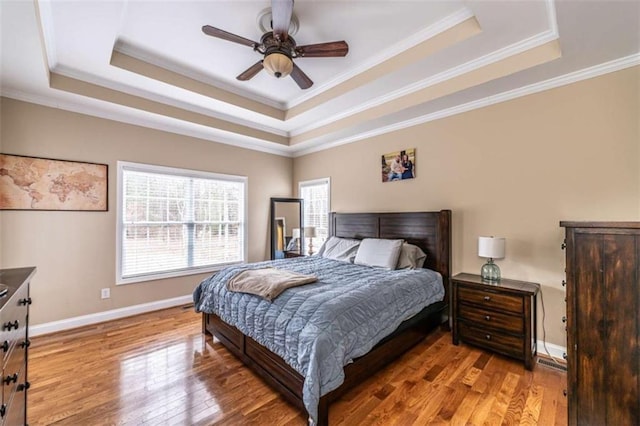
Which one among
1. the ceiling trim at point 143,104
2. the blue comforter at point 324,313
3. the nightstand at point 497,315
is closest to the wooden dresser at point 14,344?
the blue comforter at point 324,313

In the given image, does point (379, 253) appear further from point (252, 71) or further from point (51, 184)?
point (51, 184)

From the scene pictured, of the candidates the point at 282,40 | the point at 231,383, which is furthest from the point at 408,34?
the point at 231,383

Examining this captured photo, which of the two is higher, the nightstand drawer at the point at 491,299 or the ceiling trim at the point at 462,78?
the ceiling trim at the point at 462,78

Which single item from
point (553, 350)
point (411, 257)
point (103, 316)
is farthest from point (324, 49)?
point (103, 316)

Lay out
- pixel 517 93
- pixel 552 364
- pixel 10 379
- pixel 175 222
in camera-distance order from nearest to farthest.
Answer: pixel 10 379
pixel 552 364
pixel 517 93
pixel 175 222

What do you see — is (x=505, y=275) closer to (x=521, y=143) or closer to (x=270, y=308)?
(x=521, y=143)

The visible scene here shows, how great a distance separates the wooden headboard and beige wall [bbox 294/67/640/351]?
0.50 ft

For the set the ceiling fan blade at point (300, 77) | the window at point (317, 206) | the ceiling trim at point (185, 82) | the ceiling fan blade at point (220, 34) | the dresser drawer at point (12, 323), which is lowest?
the dresser drawer at point (12, 323)

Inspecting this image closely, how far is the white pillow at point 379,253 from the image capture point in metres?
3.30

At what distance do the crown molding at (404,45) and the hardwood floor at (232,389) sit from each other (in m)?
3.00

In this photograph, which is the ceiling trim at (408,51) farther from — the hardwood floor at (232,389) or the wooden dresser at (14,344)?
the wooden dresser at (14,344)

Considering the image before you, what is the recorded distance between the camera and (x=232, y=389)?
2.12 metres

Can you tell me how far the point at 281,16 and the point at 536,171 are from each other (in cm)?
278

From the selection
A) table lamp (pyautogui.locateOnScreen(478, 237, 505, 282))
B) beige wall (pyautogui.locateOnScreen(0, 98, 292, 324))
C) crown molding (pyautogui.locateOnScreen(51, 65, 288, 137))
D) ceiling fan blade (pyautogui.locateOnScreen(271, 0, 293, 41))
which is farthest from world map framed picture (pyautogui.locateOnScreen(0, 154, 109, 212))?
table lamp (pyautogui.locateOnScreen(478, 237, 505, 282))
